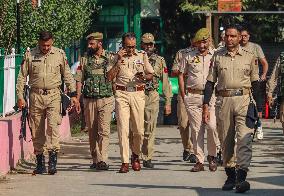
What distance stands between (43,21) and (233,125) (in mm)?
11174

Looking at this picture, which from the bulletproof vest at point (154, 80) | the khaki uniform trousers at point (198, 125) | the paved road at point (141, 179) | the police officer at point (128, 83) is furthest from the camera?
the bulletproof vest at point (154, 80)

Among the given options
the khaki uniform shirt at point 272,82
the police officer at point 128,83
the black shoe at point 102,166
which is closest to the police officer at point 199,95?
the police officer at point 128,83

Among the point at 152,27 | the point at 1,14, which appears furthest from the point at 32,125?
the point at 152,27

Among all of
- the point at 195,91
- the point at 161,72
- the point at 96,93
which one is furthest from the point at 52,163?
the point at 161,72

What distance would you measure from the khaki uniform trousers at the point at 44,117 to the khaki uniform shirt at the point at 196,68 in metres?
2.00

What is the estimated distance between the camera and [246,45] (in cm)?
1808

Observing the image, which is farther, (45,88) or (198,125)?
(198,125)

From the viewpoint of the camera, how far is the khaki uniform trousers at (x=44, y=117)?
1650 cm

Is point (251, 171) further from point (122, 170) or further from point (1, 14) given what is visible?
point (1, 14)

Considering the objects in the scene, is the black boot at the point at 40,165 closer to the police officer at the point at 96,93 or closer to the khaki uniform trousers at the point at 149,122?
the police officer at the point at 96,93

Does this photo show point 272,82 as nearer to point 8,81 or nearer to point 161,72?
point 161,72

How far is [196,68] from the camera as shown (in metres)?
17.3

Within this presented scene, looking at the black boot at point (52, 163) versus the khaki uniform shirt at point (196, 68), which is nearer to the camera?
the black boot at point (52, 163)

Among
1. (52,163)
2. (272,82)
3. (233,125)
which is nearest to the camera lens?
(233,125)
